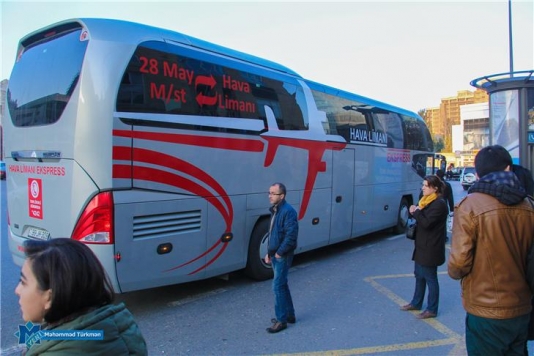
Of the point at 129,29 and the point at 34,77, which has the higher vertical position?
the point at 129,29

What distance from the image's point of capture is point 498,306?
2.57 metres

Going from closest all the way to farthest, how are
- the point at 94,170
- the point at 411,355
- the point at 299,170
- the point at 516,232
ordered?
the point at 516,232, the point at 411,355, the point at 94,170, the point at 299,170

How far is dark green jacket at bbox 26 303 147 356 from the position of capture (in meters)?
1.39

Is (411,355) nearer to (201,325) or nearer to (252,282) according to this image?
(201,325)

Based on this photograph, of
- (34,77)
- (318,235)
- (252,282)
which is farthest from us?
(318,235)

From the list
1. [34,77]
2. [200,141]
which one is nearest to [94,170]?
→ [200,141]

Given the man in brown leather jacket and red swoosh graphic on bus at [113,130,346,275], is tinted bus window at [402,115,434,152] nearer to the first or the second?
red swoosh graphic on bus at [113,130,346,275]

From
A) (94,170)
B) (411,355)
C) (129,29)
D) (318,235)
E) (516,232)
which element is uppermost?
(129,29)

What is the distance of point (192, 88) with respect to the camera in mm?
5234

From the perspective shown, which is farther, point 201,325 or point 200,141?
point 200,141

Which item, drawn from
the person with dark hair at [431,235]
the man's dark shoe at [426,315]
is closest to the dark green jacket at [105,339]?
the person with dark hair at [431,235]

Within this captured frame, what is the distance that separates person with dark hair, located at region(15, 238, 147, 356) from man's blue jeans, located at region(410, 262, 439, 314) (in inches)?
167

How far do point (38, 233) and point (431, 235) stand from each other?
4.88 m

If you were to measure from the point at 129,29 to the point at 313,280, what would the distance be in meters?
4.67
